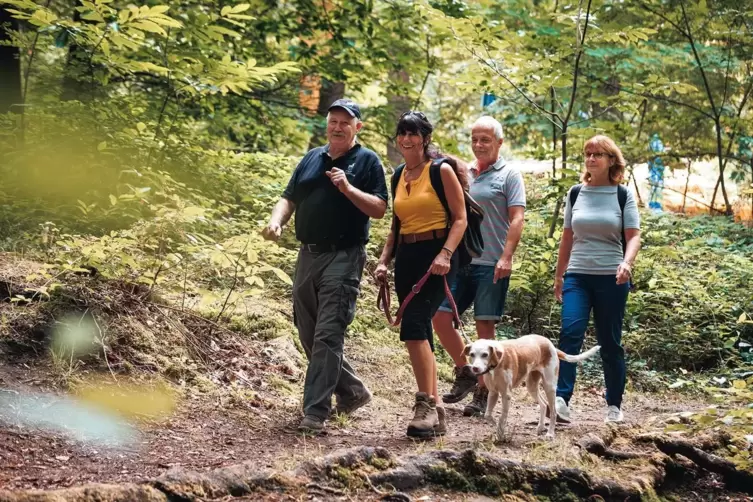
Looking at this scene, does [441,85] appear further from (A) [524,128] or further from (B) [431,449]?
(B) [431,449]

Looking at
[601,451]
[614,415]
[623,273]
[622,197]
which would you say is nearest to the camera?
[601,451]

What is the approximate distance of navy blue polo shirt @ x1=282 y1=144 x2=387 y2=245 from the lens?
18.0 feet

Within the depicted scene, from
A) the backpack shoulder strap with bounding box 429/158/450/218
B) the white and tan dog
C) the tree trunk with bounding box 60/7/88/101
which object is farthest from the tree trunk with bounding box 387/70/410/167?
the white and tan dog

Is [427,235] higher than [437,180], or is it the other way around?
[437,180]

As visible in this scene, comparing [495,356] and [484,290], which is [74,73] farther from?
[495,356]

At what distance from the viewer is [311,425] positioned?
532cm

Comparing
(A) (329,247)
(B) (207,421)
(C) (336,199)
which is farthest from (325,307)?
(B) (207,421)

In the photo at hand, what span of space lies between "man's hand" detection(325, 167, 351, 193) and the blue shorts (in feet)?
4.99

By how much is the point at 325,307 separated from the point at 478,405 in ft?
5.87

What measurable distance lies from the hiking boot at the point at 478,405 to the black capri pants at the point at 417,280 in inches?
44.9

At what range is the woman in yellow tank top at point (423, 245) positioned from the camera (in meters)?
5.29

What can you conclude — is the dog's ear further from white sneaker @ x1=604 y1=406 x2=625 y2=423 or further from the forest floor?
white sneaker @ x1=604 y1=406 x2=625 y2=423

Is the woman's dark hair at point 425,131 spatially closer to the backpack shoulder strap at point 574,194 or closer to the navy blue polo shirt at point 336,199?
the navy blue polo shirt at point 336,199

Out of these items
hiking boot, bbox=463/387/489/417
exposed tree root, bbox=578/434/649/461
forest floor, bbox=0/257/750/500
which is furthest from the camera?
hiking boot, bbox=463/387/489/417
